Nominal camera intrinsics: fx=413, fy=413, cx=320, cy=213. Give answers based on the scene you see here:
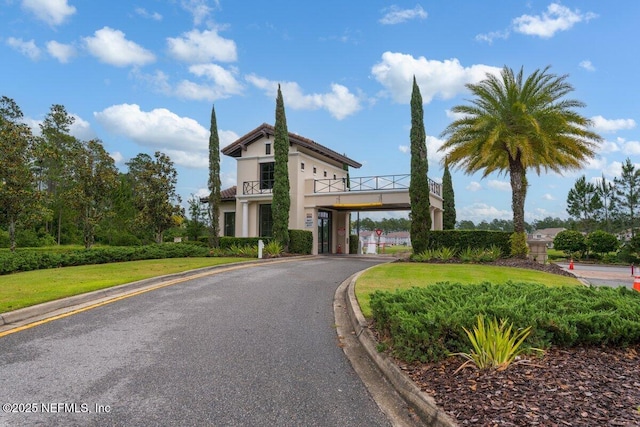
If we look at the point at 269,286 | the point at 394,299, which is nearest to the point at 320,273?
the point at 269,286

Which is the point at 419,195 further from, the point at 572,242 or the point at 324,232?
the point at 572,242

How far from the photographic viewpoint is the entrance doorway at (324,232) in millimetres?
28781

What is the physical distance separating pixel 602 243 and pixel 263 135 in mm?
30501

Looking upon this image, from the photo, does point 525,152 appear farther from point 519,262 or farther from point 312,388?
point 312,388

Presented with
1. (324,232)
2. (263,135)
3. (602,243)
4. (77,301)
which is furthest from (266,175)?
(602,243)

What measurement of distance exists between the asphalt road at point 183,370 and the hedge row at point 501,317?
0.75m

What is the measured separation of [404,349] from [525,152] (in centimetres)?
1730

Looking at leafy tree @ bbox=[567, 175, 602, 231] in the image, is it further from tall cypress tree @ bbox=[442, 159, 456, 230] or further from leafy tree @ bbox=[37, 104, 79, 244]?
leafy tree @ bbox=[37, 104, 79, 244]

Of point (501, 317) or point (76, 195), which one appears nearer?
point (501, 317)

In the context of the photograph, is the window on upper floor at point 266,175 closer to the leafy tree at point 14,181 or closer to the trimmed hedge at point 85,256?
the trimmed hedge at point 85,256

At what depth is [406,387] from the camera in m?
4.00

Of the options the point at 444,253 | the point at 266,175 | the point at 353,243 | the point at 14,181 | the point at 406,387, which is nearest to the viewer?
the point at 406,387

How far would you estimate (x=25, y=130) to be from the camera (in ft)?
57.7

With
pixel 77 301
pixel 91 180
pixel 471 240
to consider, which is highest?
pixel 91 180
